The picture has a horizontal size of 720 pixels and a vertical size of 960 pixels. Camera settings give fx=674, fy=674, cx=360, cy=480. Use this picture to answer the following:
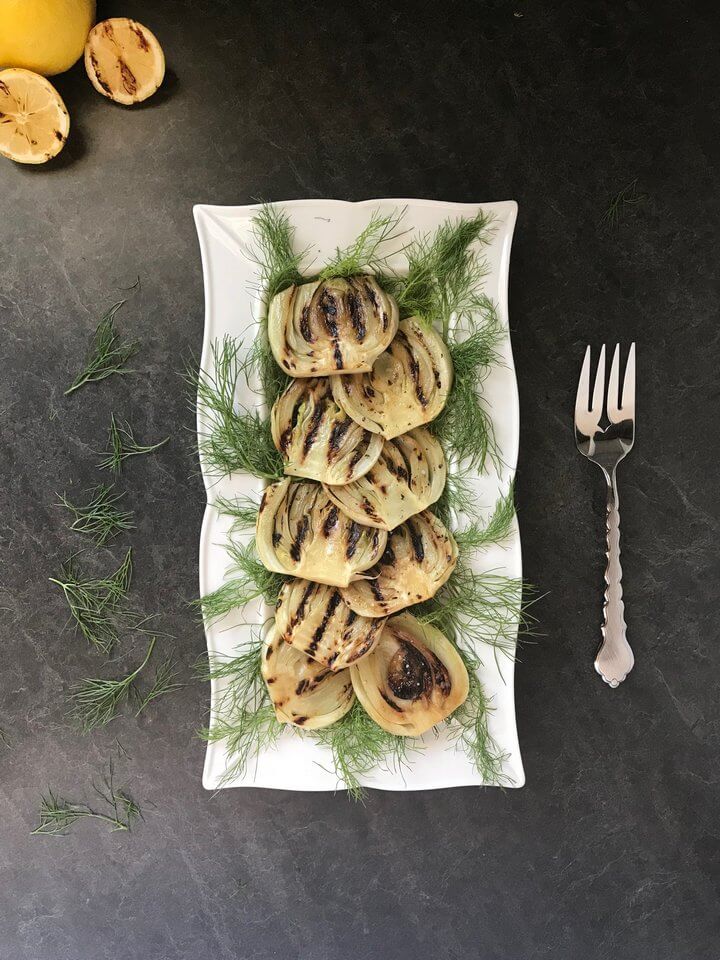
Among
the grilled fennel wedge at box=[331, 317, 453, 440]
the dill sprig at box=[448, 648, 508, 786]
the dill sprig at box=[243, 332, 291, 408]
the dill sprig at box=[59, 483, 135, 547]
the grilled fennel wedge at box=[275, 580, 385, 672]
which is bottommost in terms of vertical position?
the dill sprig at box=[448, 648, 508, 786]

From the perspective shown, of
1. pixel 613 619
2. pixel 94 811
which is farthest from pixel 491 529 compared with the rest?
pixel 94 811

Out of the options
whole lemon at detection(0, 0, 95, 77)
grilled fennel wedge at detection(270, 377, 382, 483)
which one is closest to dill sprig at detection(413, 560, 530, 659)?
grilled fennel wedge at detection(270, 377, 382, 483)

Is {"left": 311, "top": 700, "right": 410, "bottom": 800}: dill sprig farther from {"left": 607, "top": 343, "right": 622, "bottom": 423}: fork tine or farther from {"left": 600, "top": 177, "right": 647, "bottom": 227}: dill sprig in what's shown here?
{"left": 600, "top": 177, "right": 647, "bottom": 227}: dill sprig

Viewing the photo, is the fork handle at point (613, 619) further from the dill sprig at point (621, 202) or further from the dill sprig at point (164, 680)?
the dill sprig at point (164, 680)

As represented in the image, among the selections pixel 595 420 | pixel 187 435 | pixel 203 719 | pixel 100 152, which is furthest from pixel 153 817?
pixel 100 152

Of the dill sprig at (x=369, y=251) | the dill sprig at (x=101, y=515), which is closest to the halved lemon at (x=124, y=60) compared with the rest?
the dill sprig at (x=369, y=251)

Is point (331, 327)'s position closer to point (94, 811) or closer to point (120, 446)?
point (120, 446)
